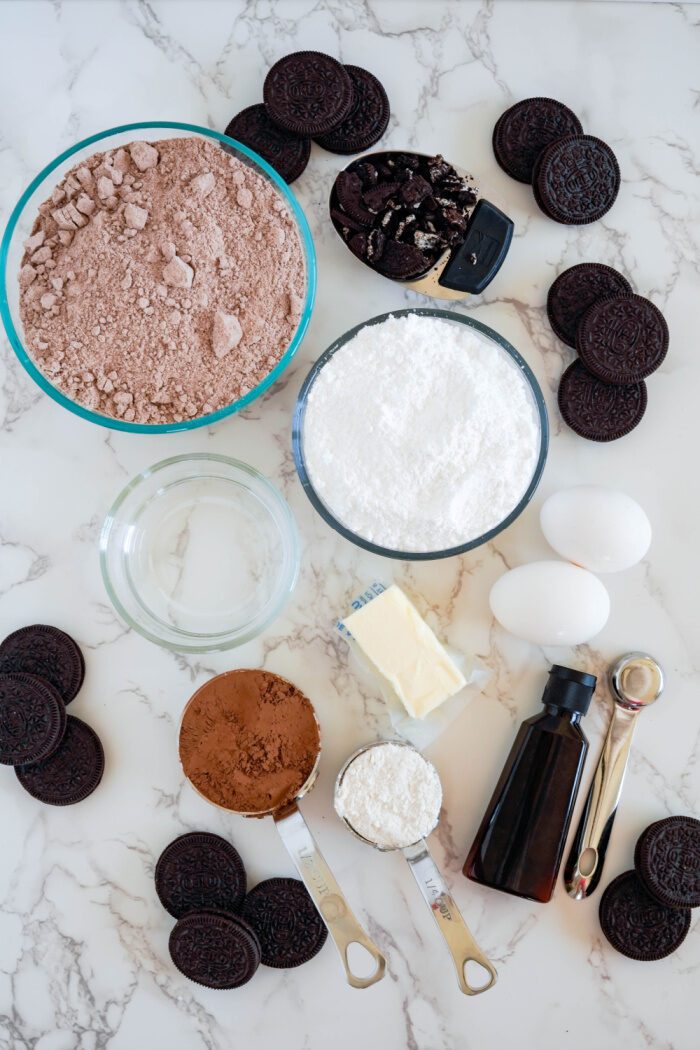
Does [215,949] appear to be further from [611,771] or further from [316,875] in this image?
[611,771]

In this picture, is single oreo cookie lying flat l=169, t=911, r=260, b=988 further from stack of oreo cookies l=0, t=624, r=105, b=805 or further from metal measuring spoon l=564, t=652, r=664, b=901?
metal measuring spoon l=564, t=652, r=664, b=901

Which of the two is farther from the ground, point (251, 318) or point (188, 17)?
point (188, 17)

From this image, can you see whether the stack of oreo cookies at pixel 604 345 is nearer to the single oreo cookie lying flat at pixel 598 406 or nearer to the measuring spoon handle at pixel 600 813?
the single oreo cookie lying flat at pixel 598 406

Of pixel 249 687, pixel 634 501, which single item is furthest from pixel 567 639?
pixel 249 687

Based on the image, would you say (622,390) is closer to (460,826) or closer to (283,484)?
(283,484)

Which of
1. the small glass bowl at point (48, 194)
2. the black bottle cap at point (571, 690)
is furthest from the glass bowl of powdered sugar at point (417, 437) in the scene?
the black bottle cap at point (571, 690)

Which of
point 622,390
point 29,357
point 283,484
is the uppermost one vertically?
point 29,357

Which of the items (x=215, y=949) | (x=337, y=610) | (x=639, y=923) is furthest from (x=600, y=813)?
(x=215, y=949)
